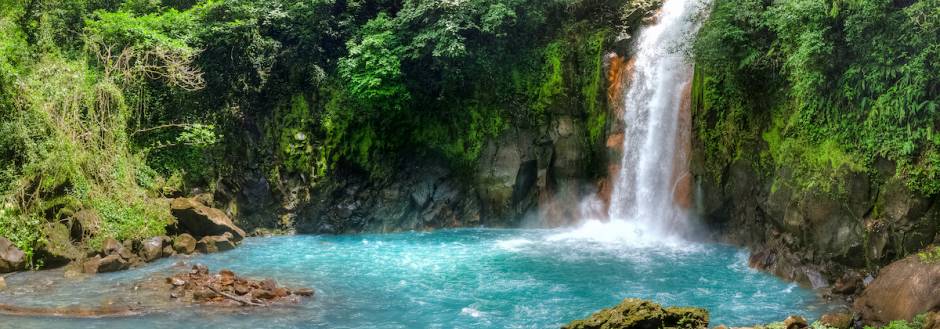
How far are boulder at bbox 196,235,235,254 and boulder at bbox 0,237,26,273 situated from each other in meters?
3.96

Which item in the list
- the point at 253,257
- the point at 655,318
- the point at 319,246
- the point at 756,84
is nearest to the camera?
the point at 655,318

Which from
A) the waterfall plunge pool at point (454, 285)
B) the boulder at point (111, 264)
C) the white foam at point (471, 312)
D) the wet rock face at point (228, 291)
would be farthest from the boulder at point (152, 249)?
the white foam at point (471, 312)

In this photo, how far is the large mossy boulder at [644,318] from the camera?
29.3ft

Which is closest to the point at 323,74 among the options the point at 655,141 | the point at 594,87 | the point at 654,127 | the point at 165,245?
the point at 165,245

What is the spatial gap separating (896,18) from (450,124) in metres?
13.5

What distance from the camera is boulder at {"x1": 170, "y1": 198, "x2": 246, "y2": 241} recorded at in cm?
1794

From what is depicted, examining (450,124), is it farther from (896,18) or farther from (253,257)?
(896,18)

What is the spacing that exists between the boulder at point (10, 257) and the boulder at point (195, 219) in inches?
152

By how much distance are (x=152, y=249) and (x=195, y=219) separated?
199 centimetres

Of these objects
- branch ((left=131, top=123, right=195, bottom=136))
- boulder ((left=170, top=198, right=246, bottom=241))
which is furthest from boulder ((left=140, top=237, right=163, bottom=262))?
branch ((left=131, top=123, right=195, bottom=136))

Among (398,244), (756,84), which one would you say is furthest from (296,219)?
(756,84)

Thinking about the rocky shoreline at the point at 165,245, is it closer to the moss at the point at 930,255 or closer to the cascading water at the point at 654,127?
the cascading water at the point at 654,127

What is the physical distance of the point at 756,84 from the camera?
16.1 meters

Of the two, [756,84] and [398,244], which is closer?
[756,84]
